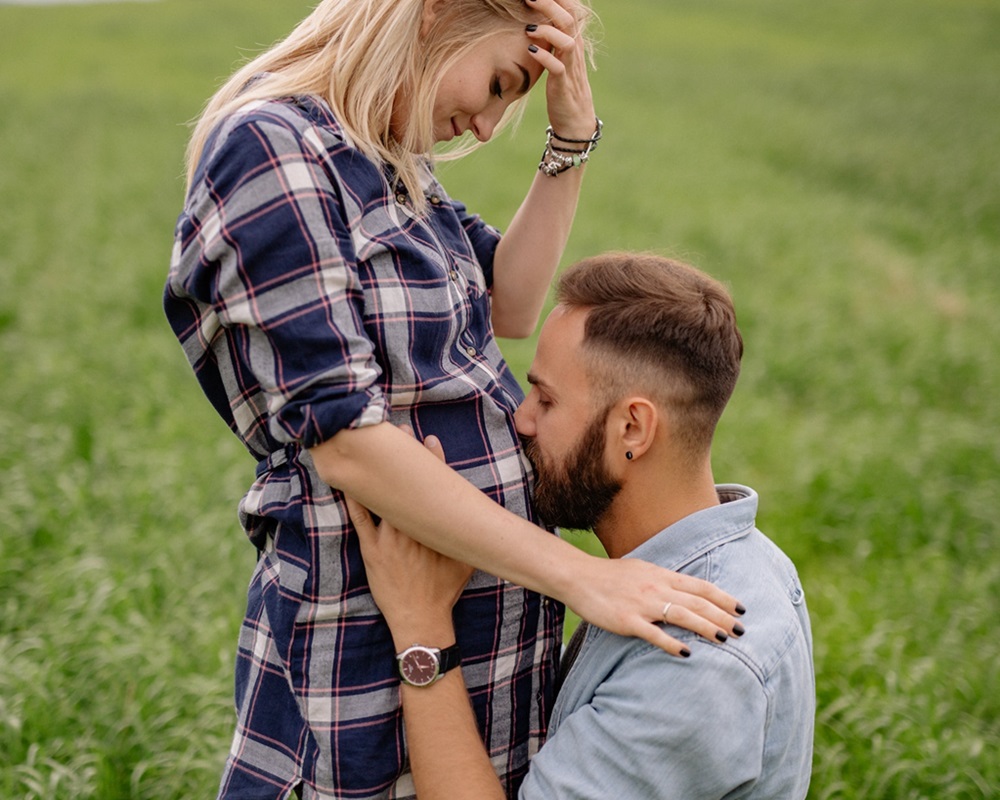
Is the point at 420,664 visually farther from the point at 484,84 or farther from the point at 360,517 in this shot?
the point at 484,84

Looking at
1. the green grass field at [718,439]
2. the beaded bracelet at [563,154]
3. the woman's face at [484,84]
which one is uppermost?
the woman's face at [484,84]

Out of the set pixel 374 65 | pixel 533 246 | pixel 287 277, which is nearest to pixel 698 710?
pixel 287 277

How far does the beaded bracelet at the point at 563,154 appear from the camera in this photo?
238 cm

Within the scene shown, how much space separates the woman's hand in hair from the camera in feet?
6.39

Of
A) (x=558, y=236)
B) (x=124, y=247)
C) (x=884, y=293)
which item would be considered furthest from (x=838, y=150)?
(x=558, y=236)

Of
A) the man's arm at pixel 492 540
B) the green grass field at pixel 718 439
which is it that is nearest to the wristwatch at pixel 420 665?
the man's arm at pixel 492 540

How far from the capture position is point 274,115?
171cm

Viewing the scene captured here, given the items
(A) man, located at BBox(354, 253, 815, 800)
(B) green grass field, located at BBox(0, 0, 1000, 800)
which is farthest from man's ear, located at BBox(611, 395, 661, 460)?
(B) green grass field, located at BBox(0, 0, 1000, 800)

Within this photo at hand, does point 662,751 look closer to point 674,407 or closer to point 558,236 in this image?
point 674,407

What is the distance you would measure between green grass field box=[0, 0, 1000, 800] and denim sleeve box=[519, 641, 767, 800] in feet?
4.42

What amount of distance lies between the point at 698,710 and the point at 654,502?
0.47m

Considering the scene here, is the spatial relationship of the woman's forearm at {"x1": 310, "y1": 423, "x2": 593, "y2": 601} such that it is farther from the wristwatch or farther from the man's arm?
the wristwatch

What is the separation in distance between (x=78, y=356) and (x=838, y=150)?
14.7 metres

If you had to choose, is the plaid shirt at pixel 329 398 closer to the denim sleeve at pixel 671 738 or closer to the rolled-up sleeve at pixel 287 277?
the rolled-up sleeve at pixel 287 277
